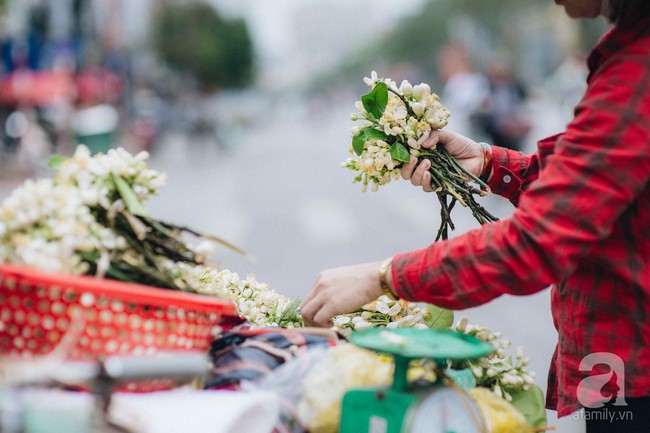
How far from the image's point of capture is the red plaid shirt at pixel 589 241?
4.84ft

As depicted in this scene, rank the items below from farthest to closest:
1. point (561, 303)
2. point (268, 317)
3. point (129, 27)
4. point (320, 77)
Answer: point (320, 77), point (129, 27), point (268, 317), point (561, 303)

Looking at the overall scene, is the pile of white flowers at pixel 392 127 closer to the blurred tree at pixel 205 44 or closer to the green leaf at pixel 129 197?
the green leaf at pixel 129 197

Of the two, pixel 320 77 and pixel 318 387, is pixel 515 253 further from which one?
pixel 320 77

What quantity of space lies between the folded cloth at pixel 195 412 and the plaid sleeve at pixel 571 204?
438 mm

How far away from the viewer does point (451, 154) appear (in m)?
2.44

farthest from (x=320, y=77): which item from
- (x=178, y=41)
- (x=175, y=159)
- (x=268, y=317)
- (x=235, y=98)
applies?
(x=268, y=317)

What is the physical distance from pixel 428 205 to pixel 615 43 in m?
12.8

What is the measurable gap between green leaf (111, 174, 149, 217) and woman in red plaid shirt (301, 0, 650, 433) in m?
0.44

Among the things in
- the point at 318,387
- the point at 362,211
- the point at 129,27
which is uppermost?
the point at 129,27

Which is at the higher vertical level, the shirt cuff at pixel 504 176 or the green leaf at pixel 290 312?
the shirt cuff at pixel 504 176

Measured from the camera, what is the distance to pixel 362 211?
13.6m

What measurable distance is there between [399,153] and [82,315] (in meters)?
1.16

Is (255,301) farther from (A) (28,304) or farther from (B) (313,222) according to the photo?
(B) (313,222)

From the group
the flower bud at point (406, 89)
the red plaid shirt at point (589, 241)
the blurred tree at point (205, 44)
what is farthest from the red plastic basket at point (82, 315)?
the blurred tree at point (205, 44)
